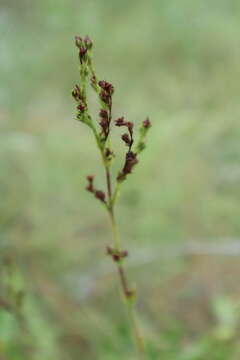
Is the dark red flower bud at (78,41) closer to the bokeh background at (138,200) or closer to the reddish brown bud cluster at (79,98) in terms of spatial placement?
the reddish brown bud cluster at (79,98)

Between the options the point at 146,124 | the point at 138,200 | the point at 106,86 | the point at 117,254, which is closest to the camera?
the point at 106,86

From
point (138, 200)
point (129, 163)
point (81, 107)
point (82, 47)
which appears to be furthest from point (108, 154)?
point (138, 200)

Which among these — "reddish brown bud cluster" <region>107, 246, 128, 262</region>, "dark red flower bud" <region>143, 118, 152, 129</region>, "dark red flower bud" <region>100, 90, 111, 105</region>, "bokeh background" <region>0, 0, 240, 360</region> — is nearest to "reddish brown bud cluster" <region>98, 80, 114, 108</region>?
"dark red flower bud" <region>100, 90, 111, 105</region>

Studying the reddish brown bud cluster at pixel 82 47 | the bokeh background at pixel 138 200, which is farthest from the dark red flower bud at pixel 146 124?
the bokeh background at pixel 138 200

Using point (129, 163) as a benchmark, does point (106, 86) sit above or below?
above

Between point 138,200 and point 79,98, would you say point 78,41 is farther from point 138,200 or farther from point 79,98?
point 138,200
